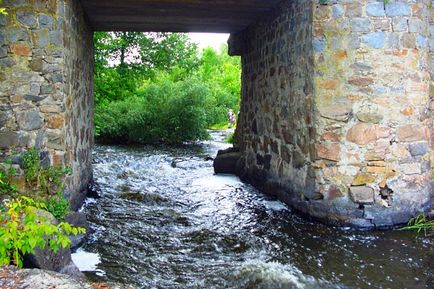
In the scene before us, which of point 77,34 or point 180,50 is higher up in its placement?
point 180,50

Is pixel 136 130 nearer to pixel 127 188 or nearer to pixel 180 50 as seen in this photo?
pixel 180 50

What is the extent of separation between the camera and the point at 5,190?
17.6 feet

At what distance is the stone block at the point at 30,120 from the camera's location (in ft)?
18.5

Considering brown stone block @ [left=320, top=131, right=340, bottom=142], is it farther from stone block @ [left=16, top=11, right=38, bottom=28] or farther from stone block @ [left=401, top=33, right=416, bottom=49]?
stone block @ [left=16, top=11, right=38, bottom=28]

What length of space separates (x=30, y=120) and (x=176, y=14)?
357cm

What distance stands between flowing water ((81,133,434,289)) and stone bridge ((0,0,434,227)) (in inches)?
21.2

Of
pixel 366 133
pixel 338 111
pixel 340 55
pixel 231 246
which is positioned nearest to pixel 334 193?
pixel 366 133

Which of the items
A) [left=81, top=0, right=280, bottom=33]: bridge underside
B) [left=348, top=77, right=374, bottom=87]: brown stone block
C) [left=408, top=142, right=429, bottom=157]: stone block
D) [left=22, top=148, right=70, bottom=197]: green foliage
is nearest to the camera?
[left=22, top=148, right=70, bottom=197]: green foliage

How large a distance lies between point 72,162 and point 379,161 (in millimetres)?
4178

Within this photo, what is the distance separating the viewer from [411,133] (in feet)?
20.0

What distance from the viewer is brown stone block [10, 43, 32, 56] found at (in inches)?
221

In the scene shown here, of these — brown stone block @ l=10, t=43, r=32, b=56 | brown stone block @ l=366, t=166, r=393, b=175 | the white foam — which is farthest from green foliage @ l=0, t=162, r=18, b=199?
brown stone block @ l=366, t=166, r=393, b=175

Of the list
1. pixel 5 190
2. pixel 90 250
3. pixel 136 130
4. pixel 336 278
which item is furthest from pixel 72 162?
pixel 136 130

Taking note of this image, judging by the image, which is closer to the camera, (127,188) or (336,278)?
(336,278)
